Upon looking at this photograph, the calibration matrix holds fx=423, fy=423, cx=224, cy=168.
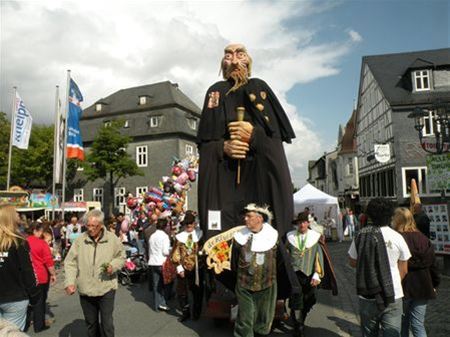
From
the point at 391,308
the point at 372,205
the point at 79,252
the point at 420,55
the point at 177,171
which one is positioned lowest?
the point at 391,308

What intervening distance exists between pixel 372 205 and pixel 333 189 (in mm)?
52486

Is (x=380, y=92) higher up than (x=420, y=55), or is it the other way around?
(x=420, y=55)

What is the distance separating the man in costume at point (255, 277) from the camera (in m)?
4.57

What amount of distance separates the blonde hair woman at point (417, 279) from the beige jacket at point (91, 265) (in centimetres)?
320

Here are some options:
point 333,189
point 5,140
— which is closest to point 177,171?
point 5,140

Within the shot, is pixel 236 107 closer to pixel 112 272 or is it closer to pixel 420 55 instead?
pixel 112 272

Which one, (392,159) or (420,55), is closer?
(392,159)

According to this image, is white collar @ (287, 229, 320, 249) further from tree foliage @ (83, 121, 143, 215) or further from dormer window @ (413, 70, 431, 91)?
tree foliage @ (83, 121, 143, 215)

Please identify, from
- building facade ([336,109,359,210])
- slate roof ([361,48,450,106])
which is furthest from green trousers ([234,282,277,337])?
building facade ([336,109,359,210])

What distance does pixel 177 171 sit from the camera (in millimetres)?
15094

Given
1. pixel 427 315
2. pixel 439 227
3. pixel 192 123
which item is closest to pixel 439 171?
pixel 439 227

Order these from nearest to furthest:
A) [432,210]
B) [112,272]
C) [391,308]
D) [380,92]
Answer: [391,308] < [112,272] < [432,210] < [380,92]

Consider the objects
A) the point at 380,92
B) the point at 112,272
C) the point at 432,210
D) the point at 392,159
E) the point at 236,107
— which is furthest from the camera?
the point at 380,92

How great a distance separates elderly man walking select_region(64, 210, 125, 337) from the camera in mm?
4770
